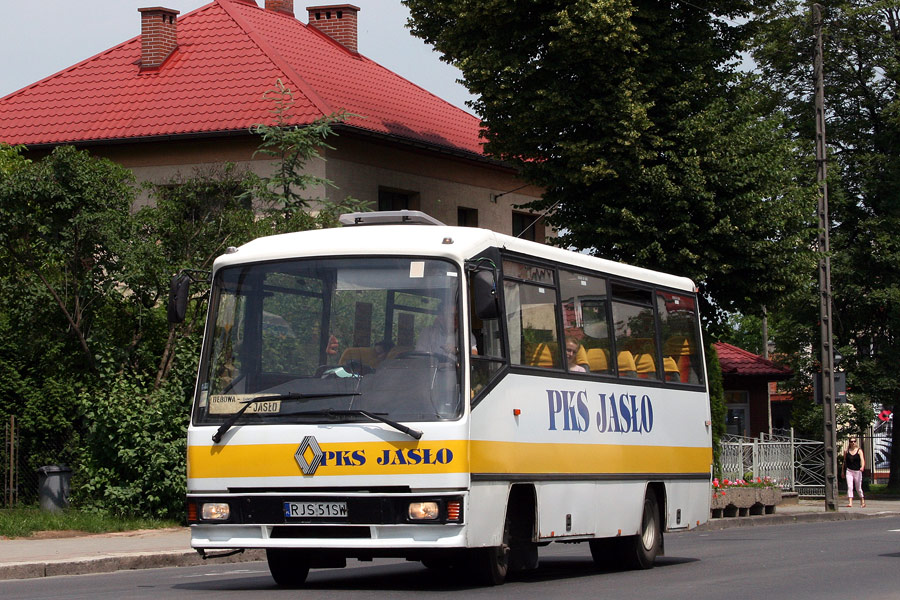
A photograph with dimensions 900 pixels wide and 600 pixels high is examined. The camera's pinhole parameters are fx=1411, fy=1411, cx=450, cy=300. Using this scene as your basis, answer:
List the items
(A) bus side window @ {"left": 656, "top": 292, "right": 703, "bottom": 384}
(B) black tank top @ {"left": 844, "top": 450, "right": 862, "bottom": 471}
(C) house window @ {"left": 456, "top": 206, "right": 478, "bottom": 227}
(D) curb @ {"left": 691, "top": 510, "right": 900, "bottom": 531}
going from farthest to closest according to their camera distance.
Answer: (C) house window @ {"left": 456, "top": 206, "right": 478, "bottom": 227}, (B) black tank top @ {"left": 844, "top": 450, "right": 862, "bottom": 471}, (D) curb @ {"left": 691, "top": 510, "right": 900, "bottom": 531}, (A) bus side window @ {"left": 656, "top": 292, "right": 703, "bottom": 384}

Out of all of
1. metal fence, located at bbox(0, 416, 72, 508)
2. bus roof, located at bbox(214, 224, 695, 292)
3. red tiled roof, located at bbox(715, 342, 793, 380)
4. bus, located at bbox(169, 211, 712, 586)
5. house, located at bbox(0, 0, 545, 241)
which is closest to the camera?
bus, located at bbox(169, 211, 712, 586)

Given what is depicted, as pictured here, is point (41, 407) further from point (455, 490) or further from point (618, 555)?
point (455, 490)

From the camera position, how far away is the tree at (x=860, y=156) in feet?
138

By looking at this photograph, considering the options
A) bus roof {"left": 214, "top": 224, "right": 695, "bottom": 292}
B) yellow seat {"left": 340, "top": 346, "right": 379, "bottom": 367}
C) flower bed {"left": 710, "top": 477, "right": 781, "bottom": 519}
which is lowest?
flower bed {"left": 710, "top": 477, "right": 781, "bottom": 519}

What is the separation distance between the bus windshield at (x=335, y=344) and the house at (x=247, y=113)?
62.2 ft

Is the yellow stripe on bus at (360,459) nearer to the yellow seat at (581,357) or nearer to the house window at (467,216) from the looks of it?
the yellow seat at (581,357)

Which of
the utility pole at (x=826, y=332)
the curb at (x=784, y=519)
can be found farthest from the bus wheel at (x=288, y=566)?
the utility pole at (x=826, y=332)

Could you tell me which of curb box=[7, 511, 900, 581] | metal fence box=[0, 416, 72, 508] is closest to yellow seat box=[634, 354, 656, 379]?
curb box=[7, 511, 900, 581]

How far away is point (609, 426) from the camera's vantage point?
45.4 ft

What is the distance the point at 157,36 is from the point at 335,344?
2771 centimetres

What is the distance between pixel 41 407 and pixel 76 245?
3.65 meters

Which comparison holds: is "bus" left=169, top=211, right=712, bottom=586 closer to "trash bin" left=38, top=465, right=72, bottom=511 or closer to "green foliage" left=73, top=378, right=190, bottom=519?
"green foliage" left=73, top=378, right=190, bottom=519

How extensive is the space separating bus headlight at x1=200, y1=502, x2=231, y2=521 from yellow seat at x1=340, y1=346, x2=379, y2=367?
58.8 inches

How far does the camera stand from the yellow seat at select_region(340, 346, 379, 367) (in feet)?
36.7
